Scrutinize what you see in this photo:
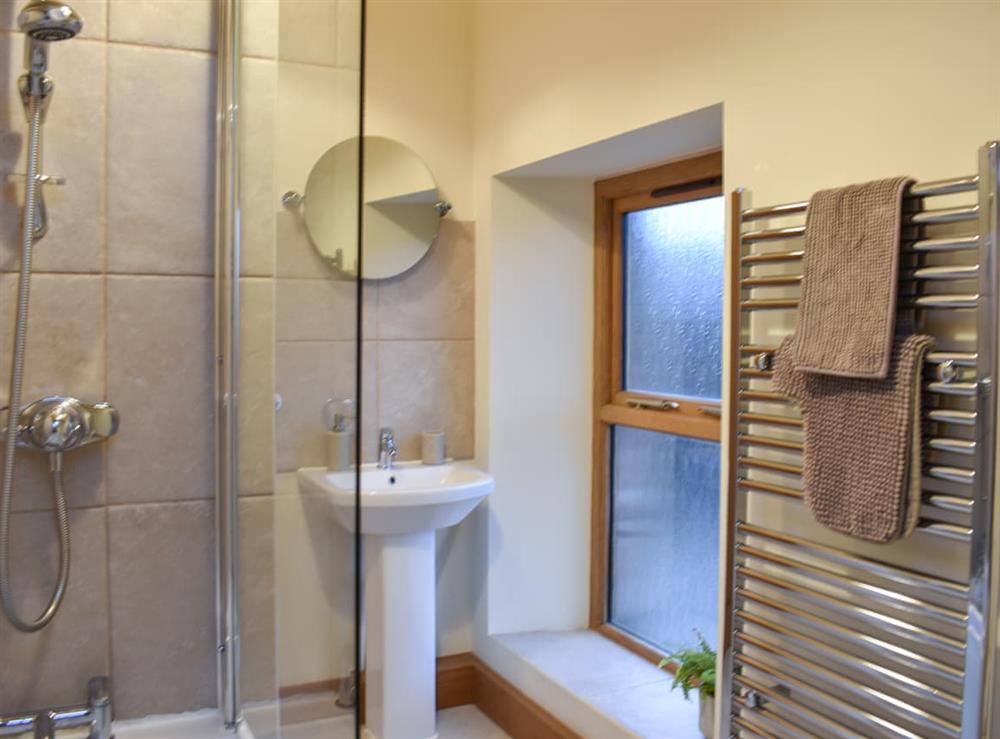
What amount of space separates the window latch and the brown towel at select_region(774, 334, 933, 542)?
1071 mm

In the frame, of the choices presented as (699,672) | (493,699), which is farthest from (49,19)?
(493,699)

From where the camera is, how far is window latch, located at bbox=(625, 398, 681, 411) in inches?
107

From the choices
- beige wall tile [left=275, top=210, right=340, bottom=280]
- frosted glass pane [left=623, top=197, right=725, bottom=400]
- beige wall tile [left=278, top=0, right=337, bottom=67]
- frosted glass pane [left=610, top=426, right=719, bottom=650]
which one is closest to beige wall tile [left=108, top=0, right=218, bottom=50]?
beige wall tile [left=278, top=0, right=337, bottom=67]

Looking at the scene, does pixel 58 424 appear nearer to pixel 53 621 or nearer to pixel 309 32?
pixel 53 621

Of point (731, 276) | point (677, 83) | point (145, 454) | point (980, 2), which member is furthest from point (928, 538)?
point (145, 454)

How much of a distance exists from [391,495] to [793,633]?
1169 millimetres

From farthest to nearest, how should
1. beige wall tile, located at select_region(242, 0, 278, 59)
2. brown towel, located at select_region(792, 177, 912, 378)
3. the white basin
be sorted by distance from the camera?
1. the white basin
2. beige wall tile, located at select_region(242, 0, 278, 59)
3. brown towel, located at select_region(792, 177, 912, 378)

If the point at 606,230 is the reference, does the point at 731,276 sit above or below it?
below

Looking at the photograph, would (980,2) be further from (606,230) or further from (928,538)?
(606,230)

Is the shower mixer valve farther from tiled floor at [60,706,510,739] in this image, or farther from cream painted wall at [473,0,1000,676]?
cream painted wall at [473,0,1000,676]

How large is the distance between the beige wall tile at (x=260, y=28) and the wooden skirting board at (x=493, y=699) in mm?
1857

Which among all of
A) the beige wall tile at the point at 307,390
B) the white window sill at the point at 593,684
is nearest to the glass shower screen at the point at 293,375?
the beige wall tile at the point at 307,390

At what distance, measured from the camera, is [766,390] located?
181 cm

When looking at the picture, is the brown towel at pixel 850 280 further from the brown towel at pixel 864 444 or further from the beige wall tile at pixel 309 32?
the beige wall tile at pixel 309 32
